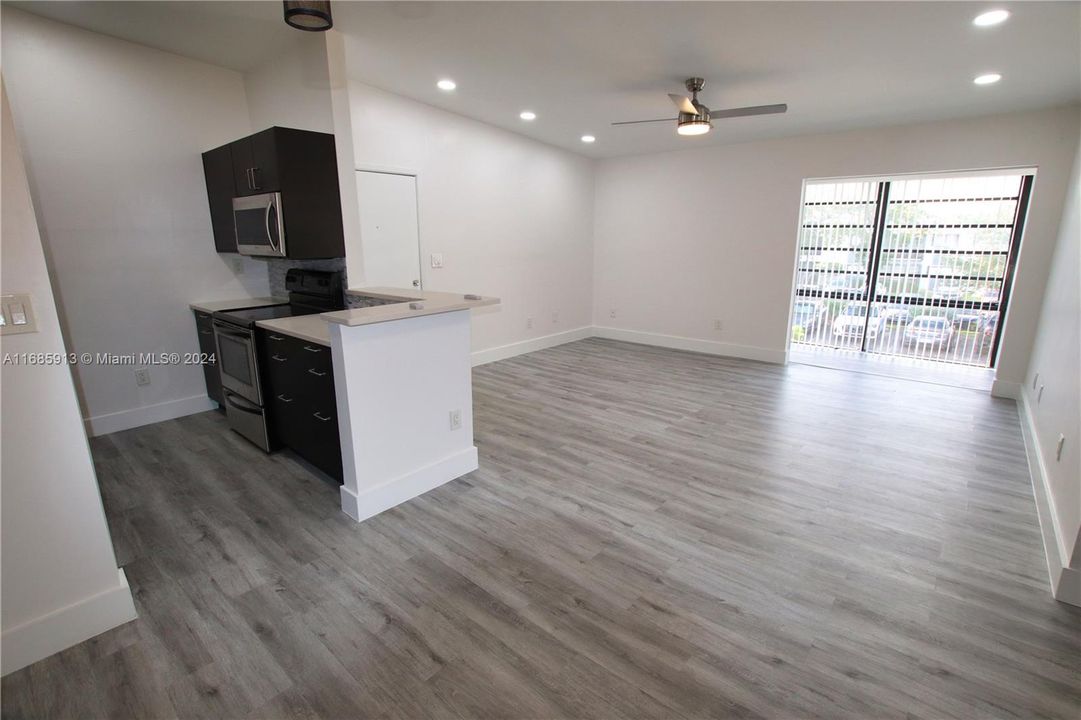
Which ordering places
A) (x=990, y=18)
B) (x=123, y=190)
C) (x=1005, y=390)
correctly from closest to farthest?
1. (x=990, y=18)
2. (x=123, y=190)
3. (x=1005, y=390)

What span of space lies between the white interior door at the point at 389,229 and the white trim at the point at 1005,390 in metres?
5.89

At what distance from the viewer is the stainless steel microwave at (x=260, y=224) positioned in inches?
123

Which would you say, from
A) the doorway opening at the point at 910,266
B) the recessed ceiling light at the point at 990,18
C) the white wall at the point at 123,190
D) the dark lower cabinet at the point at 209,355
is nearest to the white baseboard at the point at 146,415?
the white wall at the point at 123,190

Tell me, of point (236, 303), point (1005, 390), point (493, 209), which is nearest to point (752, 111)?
point (493, 209)

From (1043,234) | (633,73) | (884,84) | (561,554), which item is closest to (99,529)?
(561,554)

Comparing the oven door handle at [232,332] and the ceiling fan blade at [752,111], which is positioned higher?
the ceiling fan blade at [752,111]

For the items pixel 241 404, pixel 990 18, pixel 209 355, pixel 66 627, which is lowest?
pixel 66 627

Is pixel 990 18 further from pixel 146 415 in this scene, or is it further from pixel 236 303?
pixel 146 415

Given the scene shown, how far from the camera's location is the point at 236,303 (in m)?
3.92

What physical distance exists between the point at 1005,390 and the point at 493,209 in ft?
18.4

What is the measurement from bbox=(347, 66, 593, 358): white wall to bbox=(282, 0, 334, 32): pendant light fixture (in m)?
1.42

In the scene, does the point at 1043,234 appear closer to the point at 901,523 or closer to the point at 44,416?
the point at 901,523

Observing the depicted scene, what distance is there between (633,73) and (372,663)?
3.95 metres

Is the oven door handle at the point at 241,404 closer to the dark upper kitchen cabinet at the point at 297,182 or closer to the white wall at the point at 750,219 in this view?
the dark upper kitchen cabinet at the point at 297,182
